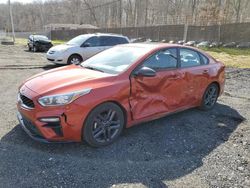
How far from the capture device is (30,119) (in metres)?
3.89

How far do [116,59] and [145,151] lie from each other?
1.75 meters

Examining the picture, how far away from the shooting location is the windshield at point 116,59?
4.60 m

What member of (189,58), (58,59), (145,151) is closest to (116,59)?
(189,58)

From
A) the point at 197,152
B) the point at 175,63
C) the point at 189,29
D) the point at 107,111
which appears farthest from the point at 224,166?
the point at 189,29

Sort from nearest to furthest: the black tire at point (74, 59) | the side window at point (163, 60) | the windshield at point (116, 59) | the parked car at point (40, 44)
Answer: the windshield at point (116, 59) < the side window at point (163, 60) < the black tire at point (74, 59) < the parked car at point (40, 44)

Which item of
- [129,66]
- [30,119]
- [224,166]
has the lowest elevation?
[224,166]

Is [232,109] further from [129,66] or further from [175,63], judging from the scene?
[129,66]

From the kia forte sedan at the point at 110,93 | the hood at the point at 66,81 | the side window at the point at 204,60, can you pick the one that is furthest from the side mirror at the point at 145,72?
the side window at the point at 204,60

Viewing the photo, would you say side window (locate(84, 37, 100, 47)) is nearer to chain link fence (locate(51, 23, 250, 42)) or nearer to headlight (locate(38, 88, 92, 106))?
headlight (locate(38, 88, 92, 106))

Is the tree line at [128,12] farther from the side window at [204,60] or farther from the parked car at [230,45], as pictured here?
the side window at [204,60]

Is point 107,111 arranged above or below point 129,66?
below

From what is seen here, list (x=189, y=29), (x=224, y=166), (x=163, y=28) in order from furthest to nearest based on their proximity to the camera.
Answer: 1. (x=163, y=28)
2. (x=189, y=29)
3. (x=224, y=166)

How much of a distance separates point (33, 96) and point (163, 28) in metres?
30.8

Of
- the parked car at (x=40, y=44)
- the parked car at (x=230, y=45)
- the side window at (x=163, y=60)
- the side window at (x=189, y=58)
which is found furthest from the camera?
the parked car at (x=230, y=45)
